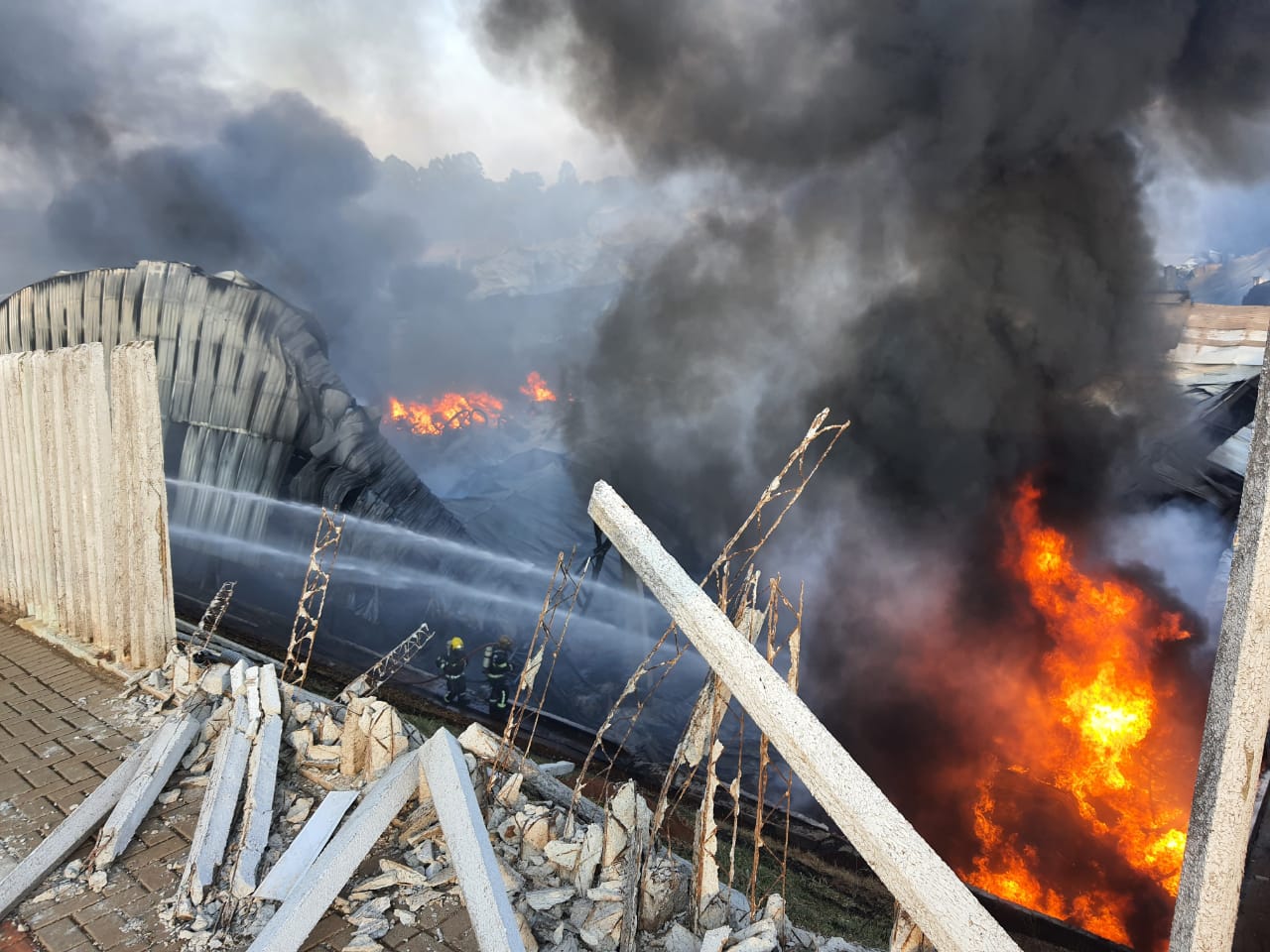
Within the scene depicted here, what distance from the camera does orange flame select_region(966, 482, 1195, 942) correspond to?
36.8 ft

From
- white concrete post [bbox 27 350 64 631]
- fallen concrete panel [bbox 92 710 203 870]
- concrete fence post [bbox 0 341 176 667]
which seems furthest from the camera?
white concrete post [bbox 27 350 64 631]

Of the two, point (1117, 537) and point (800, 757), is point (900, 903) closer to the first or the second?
point (800, 757)

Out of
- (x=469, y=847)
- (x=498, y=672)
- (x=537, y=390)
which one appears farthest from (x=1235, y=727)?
(x=537, y=390)

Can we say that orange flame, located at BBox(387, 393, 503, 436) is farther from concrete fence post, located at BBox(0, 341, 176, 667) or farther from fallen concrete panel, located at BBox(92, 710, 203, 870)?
fallen concrete panel, located at BBox(92, 710, 203, 870)

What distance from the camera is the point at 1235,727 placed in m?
1.60

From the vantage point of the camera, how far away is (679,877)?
2973 millimetres

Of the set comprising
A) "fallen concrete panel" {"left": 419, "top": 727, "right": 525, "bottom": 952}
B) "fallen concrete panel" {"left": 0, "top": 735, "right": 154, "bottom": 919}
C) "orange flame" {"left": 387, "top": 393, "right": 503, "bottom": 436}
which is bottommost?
"fallen concrete panel" {"left": 0, "top": 735, "right": 154, "bottom": 919}

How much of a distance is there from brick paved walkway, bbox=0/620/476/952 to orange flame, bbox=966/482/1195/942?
11.3m

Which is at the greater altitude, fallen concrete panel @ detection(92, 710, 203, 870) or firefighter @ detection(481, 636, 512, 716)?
firefighter @ detection(481, 636, 512, 716)

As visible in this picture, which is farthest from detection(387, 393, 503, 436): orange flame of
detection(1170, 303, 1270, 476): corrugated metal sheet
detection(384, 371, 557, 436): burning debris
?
detection(1170, 303, 1270, 476): corrugated metal sheet

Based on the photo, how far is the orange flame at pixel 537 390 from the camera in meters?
31.6

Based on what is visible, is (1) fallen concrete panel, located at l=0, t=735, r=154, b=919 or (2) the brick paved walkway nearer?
(2) the brick paved walkway

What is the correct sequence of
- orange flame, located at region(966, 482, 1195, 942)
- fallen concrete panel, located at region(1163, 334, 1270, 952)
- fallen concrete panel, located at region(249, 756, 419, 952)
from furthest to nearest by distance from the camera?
orange flame, located at region(966, 482, 1195, 942) → fallen concrete panel, located at region(249, 756, 419, 952) → fallen concrete panel, located at region(1163, 334, 1270, 952)

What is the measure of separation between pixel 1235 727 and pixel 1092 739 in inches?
590
